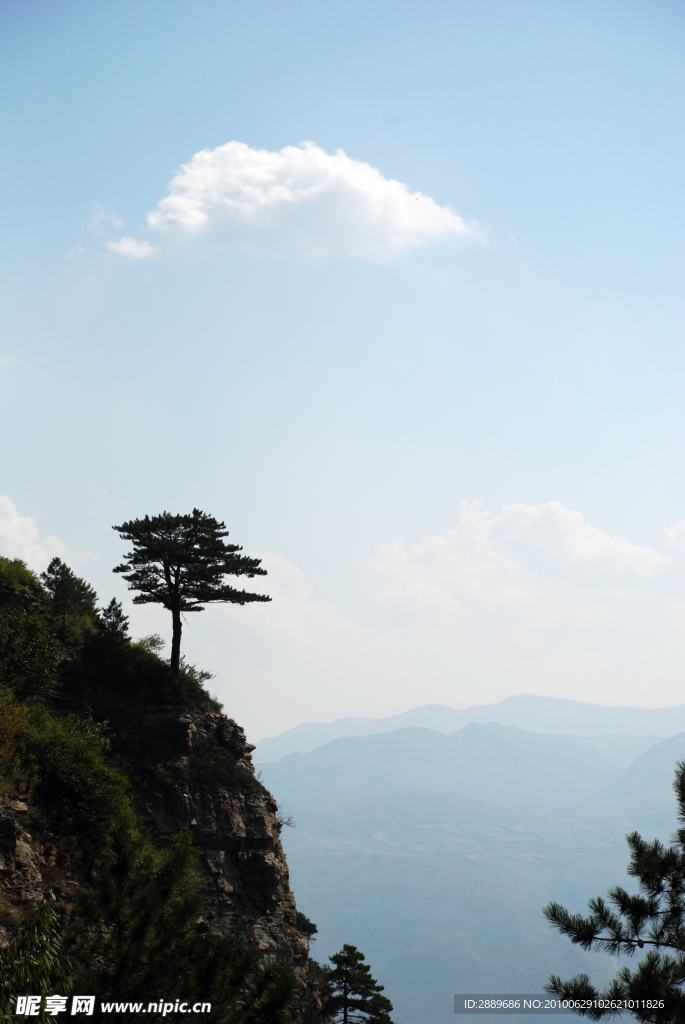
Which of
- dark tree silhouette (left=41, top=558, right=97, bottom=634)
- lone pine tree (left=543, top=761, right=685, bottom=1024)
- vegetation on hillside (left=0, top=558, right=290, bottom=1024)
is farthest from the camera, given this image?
dark tree silhouette (left=41, top=558, right=97, bottom=634)

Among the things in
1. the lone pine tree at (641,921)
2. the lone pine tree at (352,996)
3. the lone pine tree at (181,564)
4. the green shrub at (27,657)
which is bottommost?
the lone pine tree at (352,996)

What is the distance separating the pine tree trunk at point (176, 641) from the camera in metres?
37.1

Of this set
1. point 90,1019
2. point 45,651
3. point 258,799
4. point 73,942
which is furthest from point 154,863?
point 258,799

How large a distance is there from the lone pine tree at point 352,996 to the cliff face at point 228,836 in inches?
316

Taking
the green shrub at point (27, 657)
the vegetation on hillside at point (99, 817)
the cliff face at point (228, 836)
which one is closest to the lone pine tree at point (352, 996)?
the cliff face at point (228, 836)

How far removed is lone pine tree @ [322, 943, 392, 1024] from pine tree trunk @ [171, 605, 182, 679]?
20593 millimetres

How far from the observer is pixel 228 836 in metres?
32.4

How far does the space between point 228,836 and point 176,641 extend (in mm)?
10990

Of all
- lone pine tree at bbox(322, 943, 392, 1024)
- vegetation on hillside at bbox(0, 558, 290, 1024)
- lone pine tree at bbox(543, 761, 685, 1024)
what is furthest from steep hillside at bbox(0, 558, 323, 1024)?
lone pine tree at bbox(543, 761, 685, 1024)

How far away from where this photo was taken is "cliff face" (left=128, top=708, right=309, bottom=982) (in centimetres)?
3052

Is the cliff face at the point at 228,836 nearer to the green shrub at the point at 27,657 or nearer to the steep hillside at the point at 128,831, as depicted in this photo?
the steep hillside at the point at 128,831

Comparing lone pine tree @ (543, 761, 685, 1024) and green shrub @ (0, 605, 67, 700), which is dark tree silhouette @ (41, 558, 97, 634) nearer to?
green shrub @ (0, 605, 67, 700)

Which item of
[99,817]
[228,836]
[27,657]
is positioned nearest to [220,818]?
[228,836]

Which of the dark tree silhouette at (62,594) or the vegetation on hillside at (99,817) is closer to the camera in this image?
the vegetation on hillside at (99,817)
